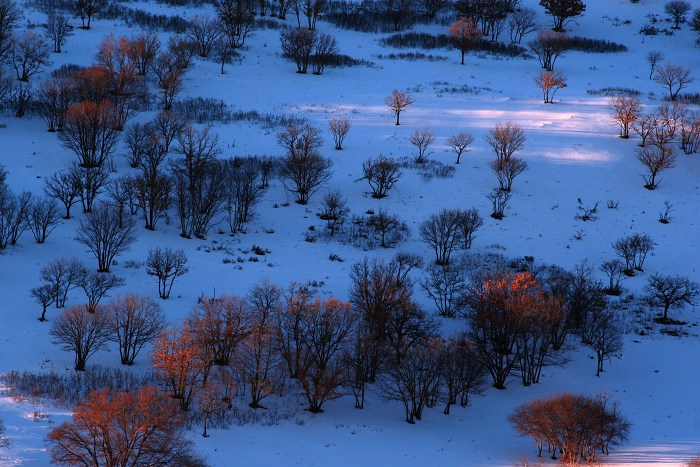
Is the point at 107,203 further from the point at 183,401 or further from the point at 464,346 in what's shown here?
the point at 464,346

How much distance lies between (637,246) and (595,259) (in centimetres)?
324

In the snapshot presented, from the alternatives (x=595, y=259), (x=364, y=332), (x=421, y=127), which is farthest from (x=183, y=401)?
(x=421, y=127)

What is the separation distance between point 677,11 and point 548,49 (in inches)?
1379

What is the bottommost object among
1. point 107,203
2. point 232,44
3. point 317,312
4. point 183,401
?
point 183,401

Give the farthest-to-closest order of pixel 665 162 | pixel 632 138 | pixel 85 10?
pixel 85 10, pixel 632 138, pixel 665 162

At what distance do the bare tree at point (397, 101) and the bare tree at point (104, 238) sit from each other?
3302cm

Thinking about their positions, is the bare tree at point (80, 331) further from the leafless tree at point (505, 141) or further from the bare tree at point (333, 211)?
the leafless tree at point (505, 141)

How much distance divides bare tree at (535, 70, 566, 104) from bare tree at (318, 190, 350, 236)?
104 feet

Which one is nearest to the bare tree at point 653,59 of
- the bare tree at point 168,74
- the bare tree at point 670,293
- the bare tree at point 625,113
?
the bare tree at point 625,113

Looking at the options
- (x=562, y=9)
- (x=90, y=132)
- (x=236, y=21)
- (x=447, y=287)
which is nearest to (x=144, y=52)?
(x=236, y=21)

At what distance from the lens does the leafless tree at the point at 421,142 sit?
62.8 meters

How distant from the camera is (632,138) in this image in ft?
221

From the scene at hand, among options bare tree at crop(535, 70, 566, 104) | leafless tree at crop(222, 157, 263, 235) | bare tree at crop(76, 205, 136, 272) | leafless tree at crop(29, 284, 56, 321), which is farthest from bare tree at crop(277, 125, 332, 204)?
bare tree at crop(535, 70, 566, 104)

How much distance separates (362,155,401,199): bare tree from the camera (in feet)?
189
